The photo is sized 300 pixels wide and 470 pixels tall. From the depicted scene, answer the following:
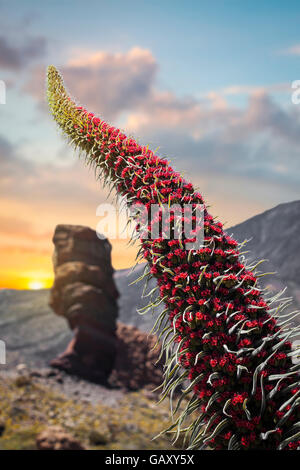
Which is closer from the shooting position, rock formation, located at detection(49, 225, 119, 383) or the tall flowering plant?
the tall flowering plant

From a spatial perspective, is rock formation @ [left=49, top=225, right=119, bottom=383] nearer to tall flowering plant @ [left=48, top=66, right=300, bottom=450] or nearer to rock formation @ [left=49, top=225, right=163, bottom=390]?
rock formation @ [left=49, top=225, right=163, bottom=390]

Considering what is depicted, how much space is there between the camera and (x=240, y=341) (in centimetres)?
271

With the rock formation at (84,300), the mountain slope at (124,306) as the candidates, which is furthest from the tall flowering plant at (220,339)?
the rock formation at (84,300)

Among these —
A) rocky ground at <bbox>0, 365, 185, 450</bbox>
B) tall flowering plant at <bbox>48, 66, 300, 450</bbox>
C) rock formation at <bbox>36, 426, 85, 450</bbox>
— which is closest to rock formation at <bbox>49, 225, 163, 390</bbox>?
rocky ground at <bbox>0, 365, 185, 450</bbox>

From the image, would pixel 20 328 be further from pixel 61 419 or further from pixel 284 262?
pixel 284 262

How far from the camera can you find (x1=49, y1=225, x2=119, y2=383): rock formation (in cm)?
1453

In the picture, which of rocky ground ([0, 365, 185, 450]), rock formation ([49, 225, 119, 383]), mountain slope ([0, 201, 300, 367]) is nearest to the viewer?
rocky ground ([0, 365, 185, 450])

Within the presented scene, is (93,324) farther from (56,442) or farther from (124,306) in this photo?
(56,442)

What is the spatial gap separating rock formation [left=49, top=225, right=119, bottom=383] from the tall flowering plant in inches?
457

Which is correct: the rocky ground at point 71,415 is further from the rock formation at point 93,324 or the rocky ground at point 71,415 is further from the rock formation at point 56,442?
the rock formation at point 93,324

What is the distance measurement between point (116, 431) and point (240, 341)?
31.9ft

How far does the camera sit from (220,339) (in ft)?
8.95

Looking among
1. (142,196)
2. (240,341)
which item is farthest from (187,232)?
(240,341)

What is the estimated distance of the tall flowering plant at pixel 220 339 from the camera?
2562 mm
